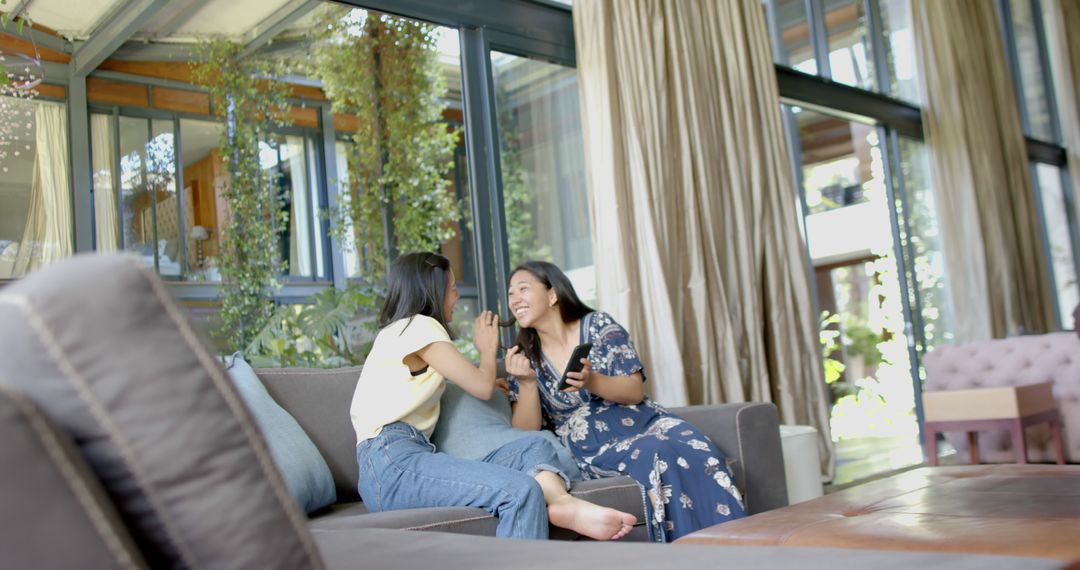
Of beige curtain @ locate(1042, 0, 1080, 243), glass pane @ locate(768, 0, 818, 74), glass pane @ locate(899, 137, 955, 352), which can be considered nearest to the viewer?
glass pane @ locate(768, 0, 818, 74)

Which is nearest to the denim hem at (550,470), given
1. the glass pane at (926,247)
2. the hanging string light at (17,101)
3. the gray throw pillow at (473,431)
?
the gray throw pillow at (473,431)

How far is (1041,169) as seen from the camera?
7914 mm

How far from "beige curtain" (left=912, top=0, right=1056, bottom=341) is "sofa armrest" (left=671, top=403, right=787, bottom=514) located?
13.1 feet

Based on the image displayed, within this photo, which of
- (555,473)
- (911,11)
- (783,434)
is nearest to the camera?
(555,473)

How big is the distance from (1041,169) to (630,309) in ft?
18.3

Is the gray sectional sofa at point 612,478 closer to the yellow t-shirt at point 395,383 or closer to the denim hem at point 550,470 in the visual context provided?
the denim hem at point 550,470

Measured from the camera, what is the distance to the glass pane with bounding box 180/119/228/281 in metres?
3.14

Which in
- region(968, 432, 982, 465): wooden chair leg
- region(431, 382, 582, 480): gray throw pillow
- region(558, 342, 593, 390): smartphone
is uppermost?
region(558, 342, 593, 390): smartphone

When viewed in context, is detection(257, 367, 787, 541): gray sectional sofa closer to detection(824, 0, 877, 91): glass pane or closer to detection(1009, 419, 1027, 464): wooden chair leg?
detection(1009, 419, 1027, 464): wooden chair leg

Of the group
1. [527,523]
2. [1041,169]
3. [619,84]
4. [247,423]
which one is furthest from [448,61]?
[1041,169]

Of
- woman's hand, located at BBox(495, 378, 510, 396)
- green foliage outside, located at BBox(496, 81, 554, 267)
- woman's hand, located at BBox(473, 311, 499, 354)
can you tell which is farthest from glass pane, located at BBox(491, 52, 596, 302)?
woman's hand, located at BBox(473, 311, 499, 354)

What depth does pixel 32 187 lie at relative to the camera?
2.83 meters

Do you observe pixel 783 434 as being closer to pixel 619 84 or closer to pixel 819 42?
pixel 619 84

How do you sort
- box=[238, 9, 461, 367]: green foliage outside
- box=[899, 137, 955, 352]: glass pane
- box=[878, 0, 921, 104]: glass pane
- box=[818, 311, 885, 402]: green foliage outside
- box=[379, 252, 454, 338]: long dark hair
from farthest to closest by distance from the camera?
box=[818, 311, 885, 402]: green foliage outside < box=[878, 0, 921, 104]: glass pane < box=[899, 137, 955, 352]: glass pane < box=[238, 9, 461, 367]: green foliage outside < box=[379, 252, 454, 338]: long dark hair
